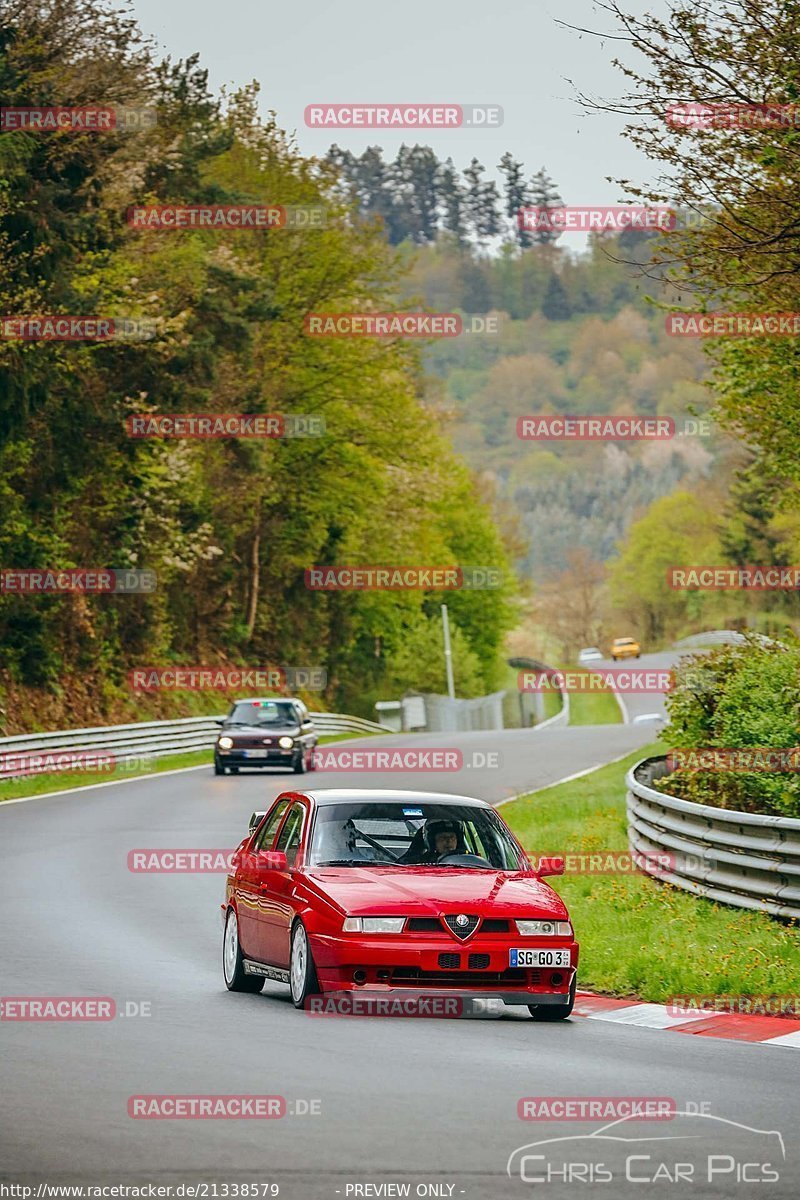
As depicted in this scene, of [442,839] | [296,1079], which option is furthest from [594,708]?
[296,1079]

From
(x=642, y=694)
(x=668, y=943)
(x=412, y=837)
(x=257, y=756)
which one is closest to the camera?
(x=412, y=837)

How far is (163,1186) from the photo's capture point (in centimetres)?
689

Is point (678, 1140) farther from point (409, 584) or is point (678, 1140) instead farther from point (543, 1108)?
point (409, 584)

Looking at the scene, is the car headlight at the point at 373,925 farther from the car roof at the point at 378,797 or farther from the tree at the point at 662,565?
the tree at the point at 662,565

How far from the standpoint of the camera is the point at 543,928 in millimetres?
12031

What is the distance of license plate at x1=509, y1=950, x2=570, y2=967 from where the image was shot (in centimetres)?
1191

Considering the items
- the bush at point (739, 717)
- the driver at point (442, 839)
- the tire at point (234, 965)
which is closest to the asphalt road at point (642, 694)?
the bush at point (739, 717)

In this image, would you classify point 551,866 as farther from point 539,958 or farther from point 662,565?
point 662,565

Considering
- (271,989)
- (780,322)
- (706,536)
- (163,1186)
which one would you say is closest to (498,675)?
(706,536)

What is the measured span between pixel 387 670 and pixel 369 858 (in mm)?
72068

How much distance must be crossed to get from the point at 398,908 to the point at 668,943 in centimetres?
372

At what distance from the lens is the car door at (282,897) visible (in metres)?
12.6

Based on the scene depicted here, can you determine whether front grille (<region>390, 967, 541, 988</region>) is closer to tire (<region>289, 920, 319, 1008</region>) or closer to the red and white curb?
tire (<region>289, 920, 319, 1008</region>)

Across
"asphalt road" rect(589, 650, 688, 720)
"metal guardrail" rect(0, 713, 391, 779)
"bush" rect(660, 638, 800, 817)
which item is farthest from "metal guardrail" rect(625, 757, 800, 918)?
"asphalt road" rect(589, 650, 688, 720)
